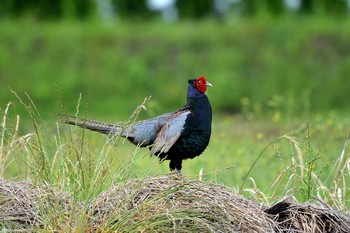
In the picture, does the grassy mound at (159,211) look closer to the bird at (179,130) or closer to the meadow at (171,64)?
the bird at (179,130)

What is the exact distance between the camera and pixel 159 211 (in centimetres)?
604

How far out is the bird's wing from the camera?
25.2 feet

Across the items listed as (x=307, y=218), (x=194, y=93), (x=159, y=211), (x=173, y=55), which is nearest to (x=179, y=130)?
(x=194, y=93)

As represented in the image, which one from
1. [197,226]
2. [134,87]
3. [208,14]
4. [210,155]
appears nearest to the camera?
[197,226]

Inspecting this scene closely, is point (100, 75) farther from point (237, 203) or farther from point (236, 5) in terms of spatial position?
point (237, 203)

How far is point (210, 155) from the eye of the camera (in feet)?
39.0

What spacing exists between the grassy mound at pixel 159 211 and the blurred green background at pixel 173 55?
1038 cm

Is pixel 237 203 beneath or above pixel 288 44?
above

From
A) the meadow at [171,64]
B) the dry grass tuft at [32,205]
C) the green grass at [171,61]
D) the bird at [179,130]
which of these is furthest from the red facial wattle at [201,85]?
the green grass at [171,61]

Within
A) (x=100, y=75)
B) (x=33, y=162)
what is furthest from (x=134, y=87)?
(x=33, y=162)

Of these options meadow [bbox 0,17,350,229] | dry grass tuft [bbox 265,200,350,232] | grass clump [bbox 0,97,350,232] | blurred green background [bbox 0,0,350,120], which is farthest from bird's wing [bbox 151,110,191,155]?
blurred green background [bbox 0,0,350,120]

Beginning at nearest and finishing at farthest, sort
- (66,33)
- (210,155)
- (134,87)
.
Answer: (210,155) < (134,87) < (66,33)

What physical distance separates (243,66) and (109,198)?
1367 cm

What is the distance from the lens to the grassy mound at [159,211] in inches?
237
